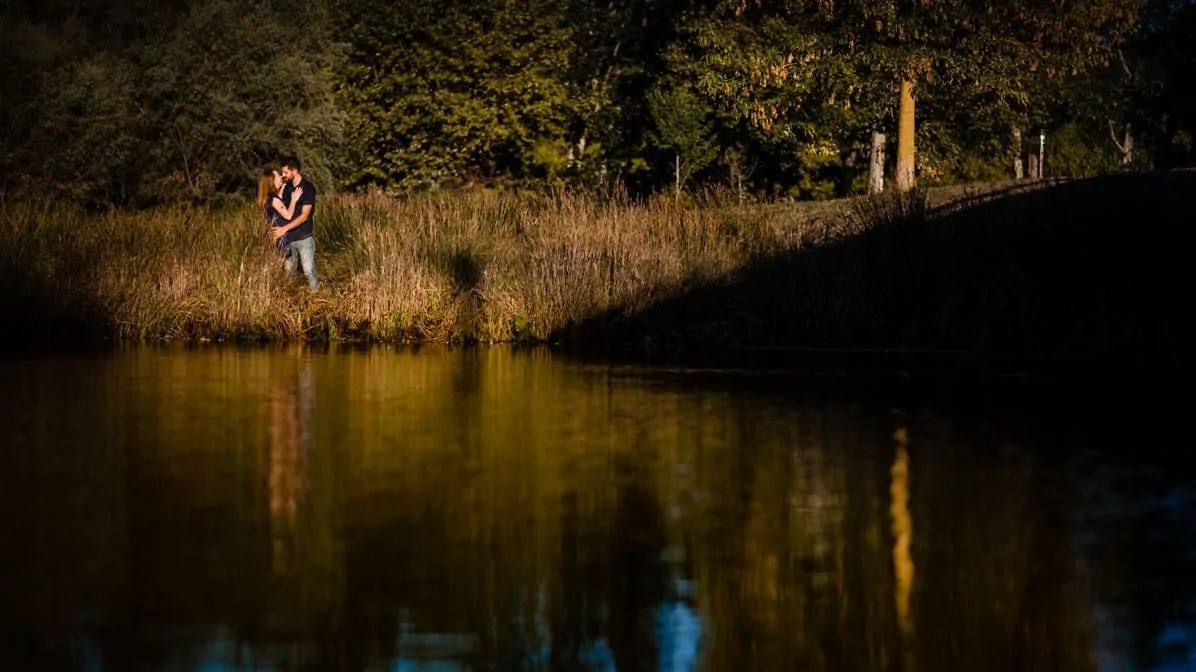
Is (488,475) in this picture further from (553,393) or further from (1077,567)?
(553,393)

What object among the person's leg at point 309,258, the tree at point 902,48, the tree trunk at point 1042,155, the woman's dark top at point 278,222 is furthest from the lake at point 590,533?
the tree trunk at point 1042,155

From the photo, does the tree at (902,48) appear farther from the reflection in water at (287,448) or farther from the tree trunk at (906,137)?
the reflection in water at (287,448)

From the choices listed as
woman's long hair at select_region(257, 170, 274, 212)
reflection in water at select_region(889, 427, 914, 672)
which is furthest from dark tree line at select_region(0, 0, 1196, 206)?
reflection in water at select_region(889, 427, 914, 672)

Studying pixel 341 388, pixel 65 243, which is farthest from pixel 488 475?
pixel 65 243

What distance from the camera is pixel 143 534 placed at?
804 centimetres

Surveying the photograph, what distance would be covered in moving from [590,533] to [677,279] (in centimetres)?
1250

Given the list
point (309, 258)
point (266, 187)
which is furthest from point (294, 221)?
point (266, 187)

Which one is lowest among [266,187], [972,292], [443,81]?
[972,292]

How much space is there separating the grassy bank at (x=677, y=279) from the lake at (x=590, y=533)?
5.09m

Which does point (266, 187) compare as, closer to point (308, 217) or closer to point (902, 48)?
point (308, 217)

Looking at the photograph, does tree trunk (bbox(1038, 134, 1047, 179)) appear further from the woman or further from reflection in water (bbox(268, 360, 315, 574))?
reflection in water (bbox(268, 360, 315, 574))

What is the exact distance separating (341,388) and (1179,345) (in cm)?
871

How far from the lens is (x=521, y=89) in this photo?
40.6 m

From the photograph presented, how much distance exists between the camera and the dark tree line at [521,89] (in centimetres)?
3494
